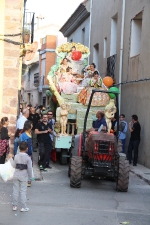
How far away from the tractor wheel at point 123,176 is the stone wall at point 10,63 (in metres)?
3.89

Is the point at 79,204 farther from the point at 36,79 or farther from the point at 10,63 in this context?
the point at 36,79

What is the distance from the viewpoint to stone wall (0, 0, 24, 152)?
12992mm

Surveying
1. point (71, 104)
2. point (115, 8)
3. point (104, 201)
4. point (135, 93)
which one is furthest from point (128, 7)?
point (104, 201)

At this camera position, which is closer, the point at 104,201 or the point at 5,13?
the point at 104,201

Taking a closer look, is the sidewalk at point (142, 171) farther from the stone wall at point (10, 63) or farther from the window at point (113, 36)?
the window at point (113, 36)

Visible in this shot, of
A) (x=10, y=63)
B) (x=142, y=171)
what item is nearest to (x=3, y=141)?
(x=10, y=63)

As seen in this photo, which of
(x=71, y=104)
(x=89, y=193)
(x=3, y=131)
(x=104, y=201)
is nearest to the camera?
(x=104, y=201)

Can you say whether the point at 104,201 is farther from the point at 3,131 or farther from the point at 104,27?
the point at 104,27

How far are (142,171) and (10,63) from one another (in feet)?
16.3

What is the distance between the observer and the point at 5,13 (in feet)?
42.6

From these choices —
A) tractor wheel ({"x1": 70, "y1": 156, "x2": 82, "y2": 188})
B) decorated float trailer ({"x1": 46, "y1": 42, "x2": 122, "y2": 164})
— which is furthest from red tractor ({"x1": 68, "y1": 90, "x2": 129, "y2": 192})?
decorated float trailer ({"x1": 46, "y1": 42, "x2": 122, "y2": 164})

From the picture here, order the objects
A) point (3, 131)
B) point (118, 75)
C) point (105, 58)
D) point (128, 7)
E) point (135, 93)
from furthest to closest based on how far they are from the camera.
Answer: point (105, 58)
point (118, 75)
point (128, 7)
point (135, 93)
point (3, 131)

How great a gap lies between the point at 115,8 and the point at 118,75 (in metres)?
3.14

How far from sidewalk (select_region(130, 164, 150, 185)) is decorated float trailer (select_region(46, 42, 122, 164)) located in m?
1.78
